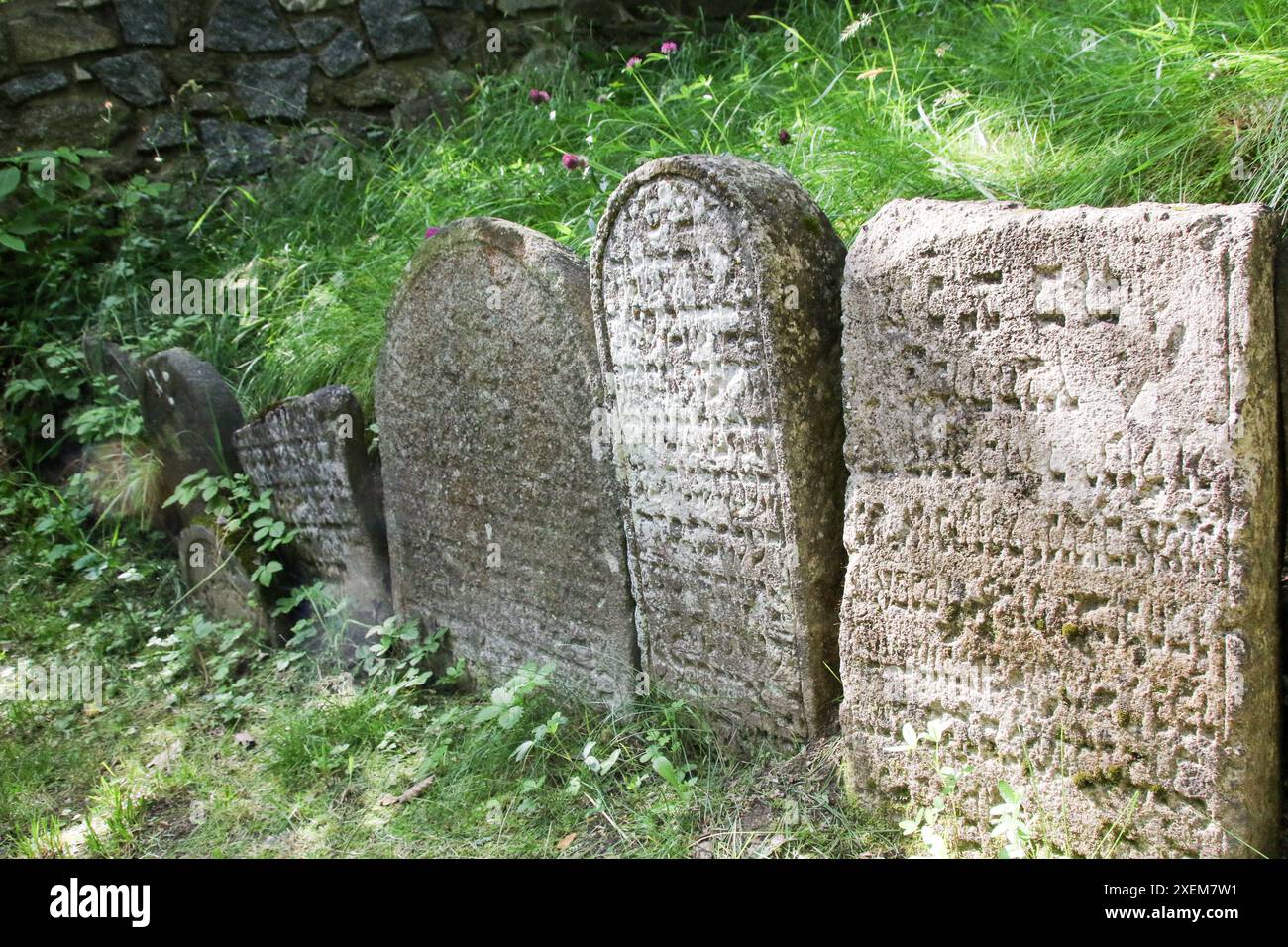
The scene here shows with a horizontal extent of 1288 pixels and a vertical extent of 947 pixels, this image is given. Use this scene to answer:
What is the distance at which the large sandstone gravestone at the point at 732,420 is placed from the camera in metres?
2.35

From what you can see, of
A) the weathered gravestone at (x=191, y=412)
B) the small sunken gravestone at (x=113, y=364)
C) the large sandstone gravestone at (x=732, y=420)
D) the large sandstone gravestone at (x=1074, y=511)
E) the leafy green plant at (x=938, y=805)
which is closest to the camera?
the large sandstone gravestone at (x=1074, y=511)

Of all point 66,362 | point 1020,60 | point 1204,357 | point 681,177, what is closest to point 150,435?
point 66,362

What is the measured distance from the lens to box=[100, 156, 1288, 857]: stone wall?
190cm

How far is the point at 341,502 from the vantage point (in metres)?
3.61

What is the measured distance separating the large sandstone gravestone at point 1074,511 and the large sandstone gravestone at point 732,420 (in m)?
0.12

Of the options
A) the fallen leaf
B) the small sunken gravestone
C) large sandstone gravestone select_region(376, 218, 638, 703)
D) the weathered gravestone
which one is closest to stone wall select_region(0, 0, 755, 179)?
the small sunken gravestone

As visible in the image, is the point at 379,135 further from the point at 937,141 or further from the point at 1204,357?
the point at 1204,357

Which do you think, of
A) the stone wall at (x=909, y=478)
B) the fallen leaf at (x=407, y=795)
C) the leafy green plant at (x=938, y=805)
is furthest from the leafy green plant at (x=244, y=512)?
the leafy green plant at (x=938, y=805)

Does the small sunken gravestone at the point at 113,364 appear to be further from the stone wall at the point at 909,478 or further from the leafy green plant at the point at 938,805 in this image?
the leafy green plant at the point at 938,805

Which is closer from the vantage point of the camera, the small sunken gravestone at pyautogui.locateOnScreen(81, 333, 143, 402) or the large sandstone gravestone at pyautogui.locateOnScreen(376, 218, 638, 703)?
the large sandstone gravestone at pyautogui.locateOnScreen(376, 218, 638, 703)

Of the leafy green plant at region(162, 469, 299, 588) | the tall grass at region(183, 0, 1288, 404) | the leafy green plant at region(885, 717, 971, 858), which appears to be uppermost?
the tall grass at region(183, 0, 1288, 404)

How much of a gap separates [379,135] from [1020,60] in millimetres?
3061

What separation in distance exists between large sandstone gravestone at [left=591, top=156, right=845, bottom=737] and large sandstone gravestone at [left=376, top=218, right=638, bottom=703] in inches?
6.6

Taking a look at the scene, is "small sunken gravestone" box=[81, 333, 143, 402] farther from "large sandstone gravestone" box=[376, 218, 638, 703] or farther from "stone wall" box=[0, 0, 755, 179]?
"large sandstone gravestone" box=[376, 218, 638, 703]
